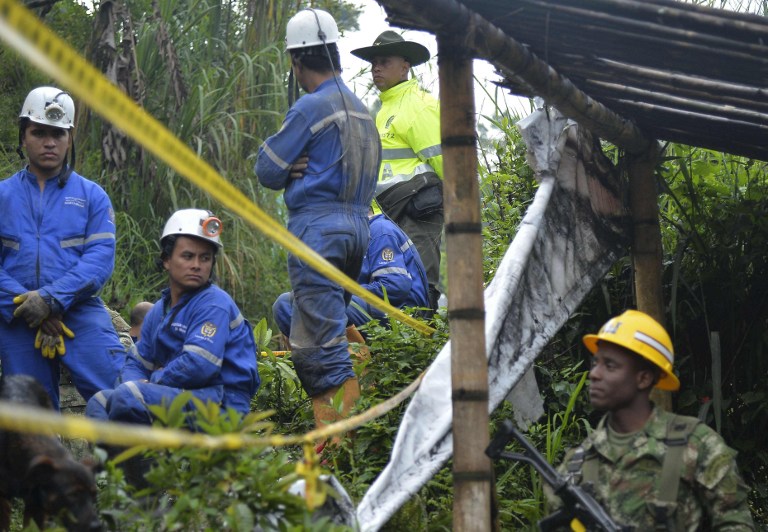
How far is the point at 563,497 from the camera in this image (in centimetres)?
426

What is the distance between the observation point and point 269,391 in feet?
24.0

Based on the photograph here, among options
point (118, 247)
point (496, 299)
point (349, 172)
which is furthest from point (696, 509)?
point (118, 247)

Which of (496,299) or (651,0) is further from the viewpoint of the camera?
(496,299)

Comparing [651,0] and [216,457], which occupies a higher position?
[651,0]

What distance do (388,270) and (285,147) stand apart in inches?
61.0

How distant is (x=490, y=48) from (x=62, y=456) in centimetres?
215

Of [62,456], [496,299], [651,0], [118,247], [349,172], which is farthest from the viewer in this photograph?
[118,247]

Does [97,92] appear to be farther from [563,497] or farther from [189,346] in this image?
[189,346]

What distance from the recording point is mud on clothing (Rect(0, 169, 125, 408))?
21.3 ft

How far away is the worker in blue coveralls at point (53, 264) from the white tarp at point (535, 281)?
A: 7.33ft

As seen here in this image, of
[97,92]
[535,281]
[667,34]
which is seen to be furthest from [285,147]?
[97,92]

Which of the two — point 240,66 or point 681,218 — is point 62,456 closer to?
point 681,218

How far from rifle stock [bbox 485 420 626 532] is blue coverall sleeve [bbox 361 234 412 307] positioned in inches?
125

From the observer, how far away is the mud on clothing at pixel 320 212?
6156 millimetres
